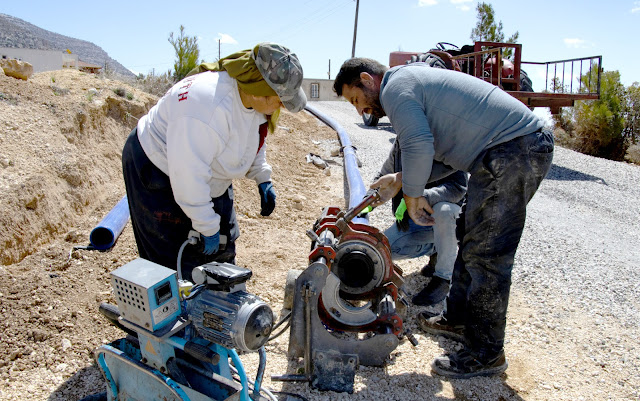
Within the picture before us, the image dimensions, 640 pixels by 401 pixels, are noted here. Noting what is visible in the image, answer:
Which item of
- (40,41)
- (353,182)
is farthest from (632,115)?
(40,41)

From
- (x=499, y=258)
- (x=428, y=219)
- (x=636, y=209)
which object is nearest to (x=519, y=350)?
(x=499, y=258)

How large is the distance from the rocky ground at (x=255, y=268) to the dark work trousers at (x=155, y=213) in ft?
2.42

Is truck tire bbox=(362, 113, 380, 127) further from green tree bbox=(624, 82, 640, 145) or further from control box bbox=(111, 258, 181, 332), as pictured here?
control box bbox=(111, 258, 181, 332)

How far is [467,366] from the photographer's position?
282 centimetres

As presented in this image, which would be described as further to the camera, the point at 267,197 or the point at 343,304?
the point at 267,197

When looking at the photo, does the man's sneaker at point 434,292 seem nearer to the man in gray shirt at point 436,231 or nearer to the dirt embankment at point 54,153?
the man in gray shirt at point 436,231

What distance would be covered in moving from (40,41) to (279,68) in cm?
4362

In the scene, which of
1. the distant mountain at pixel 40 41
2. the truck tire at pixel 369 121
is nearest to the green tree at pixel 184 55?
the truck tire at pixel 369 121

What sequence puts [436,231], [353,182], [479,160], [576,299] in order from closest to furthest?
[479,160]
[436,231]
[576,299]
[353,182]

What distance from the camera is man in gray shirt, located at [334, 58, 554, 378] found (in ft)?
8.51

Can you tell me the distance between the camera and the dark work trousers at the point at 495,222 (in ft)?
8.52

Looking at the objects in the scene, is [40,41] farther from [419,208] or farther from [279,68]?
[419,208]

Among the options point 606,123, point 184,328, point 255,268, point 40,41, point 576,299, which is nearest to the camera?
point 184,328

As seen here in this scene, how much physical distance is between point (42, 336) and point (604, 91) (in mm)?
20592
